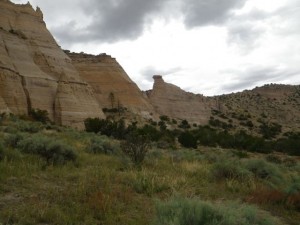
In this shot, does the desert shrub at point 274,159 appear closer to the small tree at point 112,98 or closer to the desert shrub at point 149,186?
the desert shrub at point 149,186

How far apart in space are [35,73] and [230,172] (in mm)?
36279

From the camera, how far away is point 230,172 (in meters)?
10.0

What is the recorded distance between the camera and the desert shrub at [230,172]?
9820 mm

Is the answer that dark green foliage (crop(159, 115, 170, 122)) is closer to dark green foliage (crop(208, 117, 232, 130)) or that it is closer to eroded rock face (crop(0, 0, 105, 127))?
dark green foliage (crop(208, 117, 232, 130))

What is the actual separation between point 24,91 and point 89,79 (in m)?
17.2

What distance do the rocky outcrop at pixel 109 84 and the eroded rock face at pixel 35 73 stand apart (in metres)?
6.42

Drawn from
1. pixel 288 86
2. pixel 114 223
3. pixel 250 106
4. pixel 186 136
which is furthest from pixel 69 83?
pixel 288 86

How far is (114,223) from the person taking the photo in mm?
5391

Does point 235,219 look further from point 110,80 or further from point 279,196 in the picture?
point 110,80

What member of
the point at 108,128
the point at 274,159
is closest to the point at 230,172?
the point at 274,159

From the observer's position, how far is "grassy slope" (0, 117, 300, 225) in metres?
5.52

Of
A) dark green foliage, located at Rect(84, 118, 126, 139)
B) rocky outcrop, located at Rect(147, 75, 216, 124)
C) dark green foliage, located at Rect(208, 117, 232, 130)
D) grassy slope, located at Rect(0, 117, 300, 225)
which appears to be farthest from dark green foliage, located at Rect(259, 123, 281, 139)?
grassy slope, located at Rect(0, 117, 300, 225)

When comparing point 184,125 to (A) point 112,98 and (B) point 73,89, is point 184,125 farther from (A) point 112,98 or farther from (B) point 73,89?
(B) point 73,89

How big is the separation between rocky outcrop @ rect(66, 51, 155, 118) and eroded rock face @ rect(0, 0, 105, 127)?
6.42m
